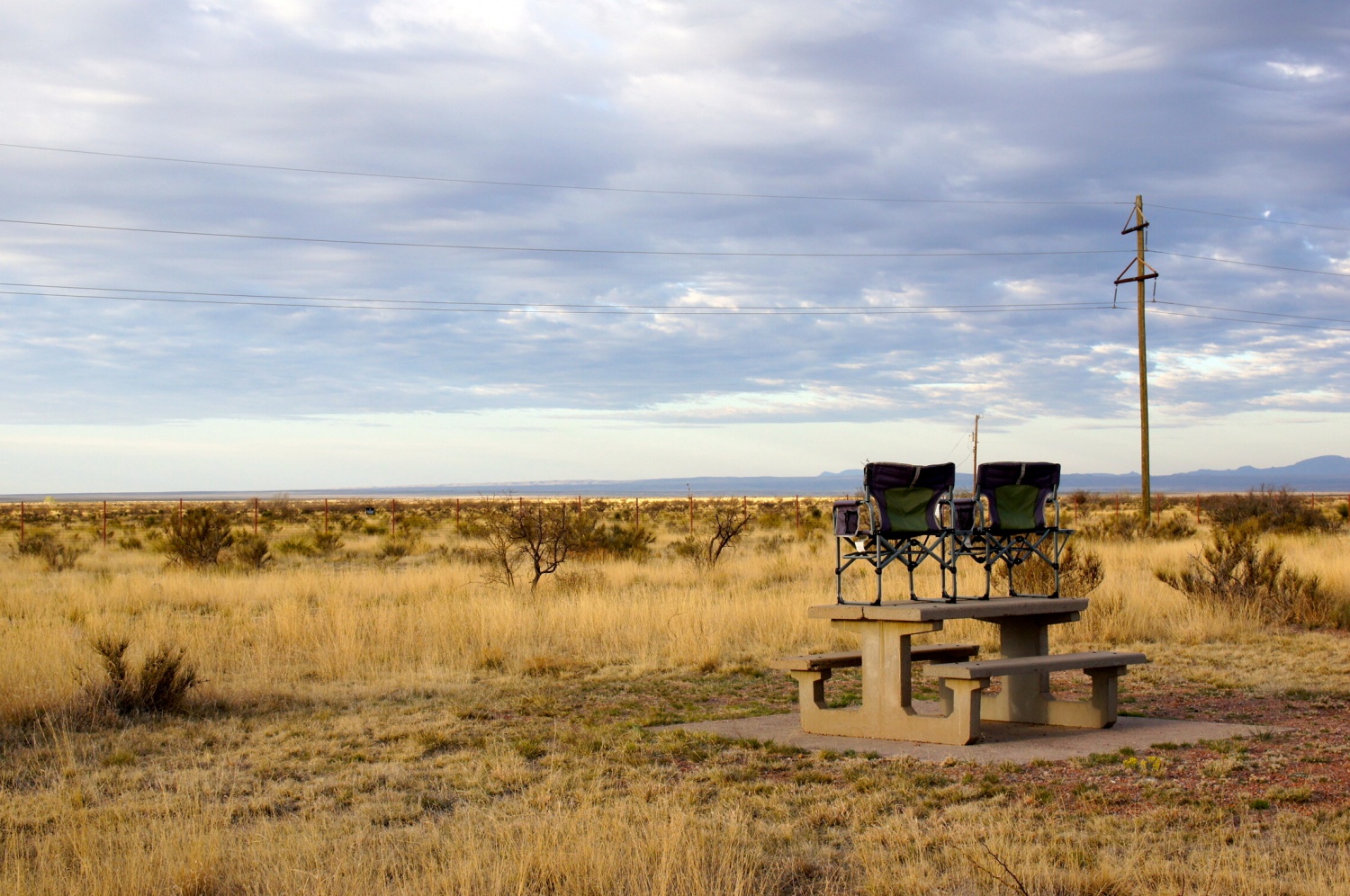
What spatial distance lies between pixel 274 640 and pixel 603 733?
590 centimetres

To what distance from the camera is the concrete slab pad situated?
7.57 m

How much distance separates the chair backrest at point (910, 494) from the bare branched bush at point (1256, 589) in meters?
8.07

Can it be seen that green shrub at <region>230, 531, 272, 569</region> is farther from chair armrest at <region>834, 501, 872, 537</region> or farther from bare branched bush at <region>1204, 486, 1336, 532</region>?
bare branched bush at <region>1204, 486, 1336, 532</region>

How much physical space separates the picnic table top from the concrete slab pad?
2.74 feet

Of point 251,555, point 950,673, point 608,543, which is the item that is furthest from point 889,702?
point 251,555

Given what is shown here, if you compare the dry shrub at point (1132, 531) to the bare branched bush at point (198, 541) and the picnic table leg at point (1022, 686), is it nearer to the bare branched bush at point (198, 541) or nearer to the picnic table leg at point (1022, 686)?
the bare branched bush at point (198, 541)

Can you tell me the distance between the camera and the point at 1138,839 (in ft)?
17.6

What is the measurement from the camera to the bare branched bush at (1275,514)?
31234mm

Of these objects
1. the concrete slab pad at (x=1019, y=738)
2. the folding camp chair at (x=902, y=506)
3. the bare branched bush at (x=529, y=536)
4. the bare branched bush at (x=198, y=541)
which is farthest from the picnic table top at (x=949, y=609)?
the bare branched bush at (x=198, y=541)

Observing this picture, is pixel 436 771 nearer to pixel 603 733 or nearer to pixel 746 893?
pixel 603 733

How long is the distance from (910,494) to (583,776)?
2.94 metres

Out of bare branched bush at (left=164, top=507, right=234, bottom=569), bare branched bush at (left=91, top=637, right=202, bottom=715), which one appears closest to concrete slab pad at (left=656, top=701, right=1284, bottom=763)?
bare branched bush at (left=91, top=637, right=202, bottom=715)

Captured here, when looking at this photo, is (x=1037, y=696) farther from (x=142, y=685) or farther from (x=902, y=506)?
(x=142, y=685)

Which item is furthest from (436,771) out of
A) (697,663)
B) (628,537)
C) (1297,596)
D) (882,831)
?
(628,537)
